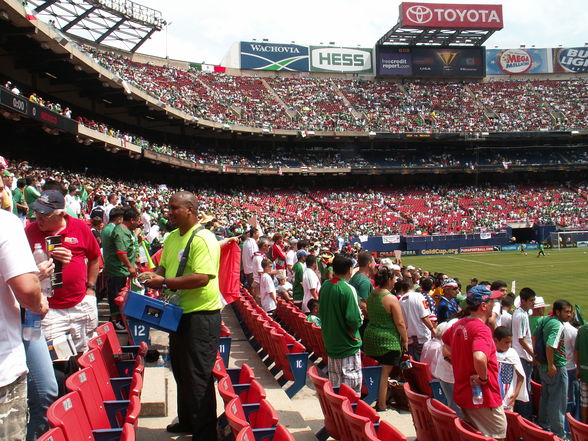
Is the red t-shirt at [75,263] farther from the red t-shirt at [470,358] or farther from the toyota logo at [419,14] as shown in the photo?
the toyota logo at [419,14]

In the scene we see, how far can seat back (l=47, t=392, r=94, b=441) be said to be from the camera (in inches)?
119

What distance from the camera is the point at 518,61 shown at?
65.9 meters

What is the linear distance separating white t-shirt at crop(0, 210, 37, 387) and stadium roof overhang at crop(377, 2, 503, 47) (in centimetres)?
5819

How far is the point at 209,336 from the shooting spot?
4270 mm

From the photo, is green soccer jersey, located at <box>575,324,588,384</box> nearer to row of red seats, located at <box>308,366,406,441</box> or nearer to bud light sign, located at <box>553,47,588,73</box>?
row of red seats, located at <box>308,366,406,441</box>

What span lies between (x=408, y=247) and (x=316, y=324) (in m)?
34.3

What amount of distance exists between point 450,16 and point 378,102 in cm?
1151

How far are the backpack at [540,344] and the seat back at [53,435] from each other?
523 cm

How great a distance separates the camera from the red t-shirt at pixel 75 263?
4.68 metres

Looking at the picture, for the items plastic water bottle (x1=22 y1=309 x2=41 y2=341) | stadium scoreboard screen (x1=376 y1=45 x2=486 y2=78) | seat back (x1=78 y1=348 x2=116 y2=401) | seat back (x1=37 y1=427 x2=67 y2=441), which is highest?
stadium scoreboard screen (x1=376 y1=45 x2=486 y2=78)

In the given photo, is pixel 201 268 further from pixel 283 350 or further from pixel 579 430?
pixel 579 430

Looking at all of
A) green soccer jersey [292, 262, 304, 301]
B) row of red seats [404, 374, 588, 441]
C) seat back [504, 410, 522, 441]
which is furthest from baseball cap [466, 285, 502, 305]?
green soccer jersey [292, 262, 304, 301]

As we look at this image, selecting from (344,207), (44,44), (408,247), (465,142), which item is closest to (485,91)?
(465,142)

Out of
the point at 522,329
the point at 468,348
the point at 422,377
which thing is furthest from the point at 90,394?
the point at 522,329
